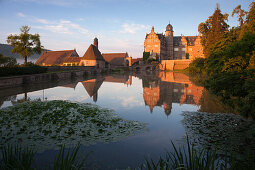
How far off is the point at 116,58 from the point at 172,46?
2994 centimetres

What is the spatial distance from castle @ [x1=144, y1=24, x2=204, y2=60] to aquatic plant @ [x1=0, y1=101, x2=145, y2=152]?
75215 millimetres

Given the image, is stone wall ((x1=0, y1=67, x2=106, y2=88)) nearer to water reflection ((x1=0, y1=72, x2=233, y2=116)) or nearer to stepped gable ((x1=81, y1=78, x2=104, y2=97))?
water reflection ((x1=0, y1=72, x2=233, y2=116))

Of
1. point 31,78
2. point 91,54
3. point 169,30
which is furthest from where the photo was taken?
point 169,30

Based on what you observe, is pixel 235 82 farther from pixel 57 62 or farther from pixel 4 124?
pixel 57 62

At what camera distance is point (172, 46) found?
89.7 m

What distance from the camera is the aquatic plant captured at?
6.47 m

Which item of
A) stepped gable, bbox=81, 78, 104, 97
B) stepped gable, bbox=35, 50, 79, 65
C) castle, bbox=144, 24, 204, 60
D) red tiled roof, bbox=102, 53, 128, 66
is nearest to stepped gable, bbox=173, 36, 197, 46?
castle, bbox=144, 24, 204, 60

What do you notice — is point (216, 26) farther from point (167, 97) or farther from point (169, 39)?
point (169, 39)

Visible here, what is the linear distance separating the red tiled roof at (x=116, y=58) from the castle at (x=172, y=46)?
465 inches

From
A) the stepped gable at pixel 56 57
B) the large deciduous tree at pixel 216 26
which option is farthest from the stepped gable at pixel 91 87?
the stepped gable at pixel 56 57

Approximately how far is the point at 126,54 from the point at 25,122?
81908 mm

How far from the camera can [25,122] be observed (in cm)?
820

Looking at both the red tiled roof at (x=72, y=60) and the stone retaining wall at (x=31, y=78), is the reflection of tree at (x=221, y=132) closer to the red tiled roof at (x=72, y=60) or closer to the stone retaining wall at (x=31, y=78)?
the stone retaining wall at (x=31, y=78)

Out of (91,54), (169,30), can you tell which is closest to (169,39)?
(169,30)
